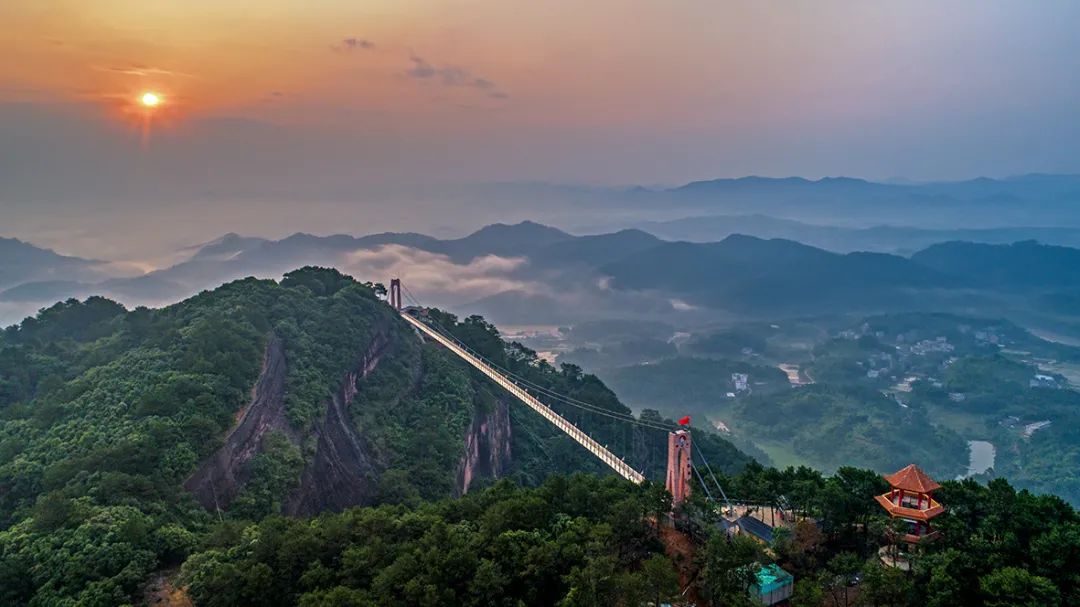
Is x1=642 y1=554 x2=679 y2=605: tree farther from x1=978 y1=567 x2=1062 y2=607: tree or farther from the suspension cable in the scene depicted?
the suspension cable

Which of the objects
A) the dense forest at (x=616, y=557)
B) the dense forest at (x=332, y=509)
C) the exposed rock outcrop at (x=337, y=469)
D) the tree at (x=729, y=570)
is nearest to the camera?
the dense forest at (x=616, y=557)

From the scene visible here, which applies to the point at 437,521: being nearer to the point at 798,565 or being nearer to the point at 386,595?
the point at 386,595

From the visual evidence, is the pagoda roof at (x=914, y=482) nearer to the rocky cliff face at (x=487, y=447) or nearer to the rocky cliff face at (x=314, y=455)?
the rocky cliff face at (x=314, y=455)

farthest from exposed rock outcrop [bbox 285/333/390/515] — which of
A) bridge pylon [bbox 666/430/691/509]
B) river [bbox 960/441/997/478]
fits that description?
river [bbox 960/441/997/478]

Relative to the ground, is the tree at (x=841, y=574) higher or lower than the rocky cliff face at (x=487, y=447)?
higher

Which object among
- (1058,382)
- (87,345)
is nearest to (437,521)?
(87,345)

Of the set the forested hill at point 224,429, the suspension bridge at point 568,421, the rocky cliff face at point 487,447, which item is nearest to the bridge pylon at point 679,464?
the suspension bridge at point 568,421
